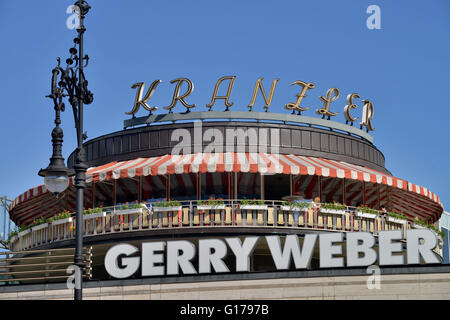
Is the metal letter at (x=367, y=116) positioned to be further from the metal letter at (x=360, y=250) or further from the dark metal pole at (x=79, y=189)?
the dark metal pole at (x=79, y=189)

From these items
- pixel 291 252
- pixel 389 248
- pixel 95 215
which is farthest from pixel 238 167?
pixel 389 248

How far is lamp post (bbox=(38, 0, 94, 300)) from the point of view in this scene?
81.5 ft

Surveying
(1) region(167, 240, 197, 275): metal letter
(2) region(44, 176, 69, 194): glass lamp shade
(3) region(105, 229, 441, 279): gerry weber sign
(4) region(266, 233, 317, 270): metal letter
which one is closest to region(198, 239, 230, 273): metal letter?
(3) region(105, 229, 441, 279): gerry weber sign

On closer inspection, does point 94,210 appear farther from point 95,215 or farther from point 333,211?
point 333,211

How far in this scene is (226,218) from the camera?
42156 mm

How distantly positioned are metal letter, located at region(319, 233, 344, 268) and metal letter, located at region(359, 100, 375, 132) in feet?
60.8

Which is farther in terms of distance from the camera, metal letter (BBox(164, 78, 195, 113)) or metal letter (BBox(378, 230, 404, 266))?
metal letter (BBox(164, 78, 195, 113))

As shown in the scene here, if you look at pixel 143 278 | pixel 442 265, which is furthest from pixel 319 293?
pixel 143 278

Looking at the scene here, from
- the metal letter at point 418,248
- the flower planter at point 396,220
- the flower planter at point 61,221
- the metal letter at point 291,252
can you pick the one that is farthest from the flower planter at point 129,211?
the metal letter at point 418,248

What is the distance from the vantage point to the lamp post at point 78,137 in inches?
978

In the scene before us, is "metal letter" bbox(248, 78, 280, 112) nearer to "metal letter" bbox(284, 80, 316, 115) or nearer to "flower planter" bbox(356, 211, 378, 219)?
"metal letter" bbox(284, 80, 316, 115)

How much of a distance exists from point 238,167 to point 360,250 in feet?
32.3
